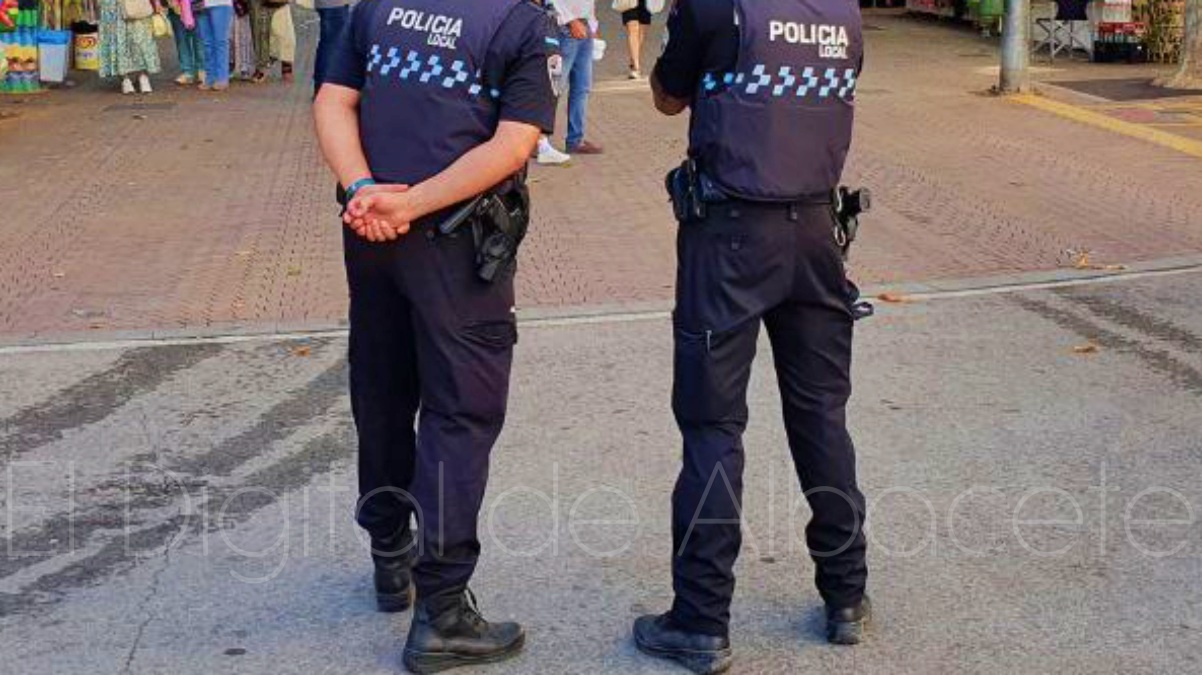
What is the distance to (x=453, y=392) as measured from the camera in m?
4.51

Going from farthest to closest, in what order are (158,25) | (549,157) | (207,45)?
(207,45)
(158,25)
(549,157)

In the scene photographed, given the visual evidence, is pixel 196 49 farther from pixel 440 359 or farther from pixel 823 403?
pixel 823 403

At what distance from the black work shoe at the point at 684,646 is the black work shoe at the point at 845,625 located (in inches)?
10.9

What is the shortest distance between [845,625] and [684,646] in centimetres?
45

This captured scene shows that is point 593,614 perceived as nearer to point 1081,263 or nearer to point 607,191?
point 1081,263

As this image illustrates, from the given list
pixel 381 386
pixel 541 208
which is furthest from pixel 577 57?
pixel 381 386

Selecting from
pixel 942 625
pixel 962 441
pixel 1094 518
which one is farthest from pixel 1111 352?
pixel 942 625

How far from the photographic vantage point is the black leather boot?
16.2ft

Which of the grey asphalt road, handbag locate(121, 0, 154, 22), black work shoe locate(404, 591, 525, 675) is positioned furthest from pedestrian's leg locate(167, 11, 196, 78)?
black work shoe locate(404, 591, 525, 675)

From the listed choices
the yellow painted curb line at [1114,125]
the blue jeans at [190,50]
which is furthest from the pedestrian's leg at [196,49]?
the yellow painted curb line at [1114,125]

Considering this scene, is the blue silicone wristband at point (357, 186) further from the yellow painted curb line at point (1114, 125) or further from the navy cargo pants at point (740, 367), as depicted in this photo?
the yellow painted curb line at point (1114, 125)

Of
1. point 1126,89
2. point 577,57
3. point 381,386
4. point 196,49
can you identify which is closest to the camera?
point 381,386

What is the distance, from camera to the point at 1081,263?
9664 millimetres

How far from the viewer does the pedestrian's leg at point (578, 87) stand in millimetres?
12992
